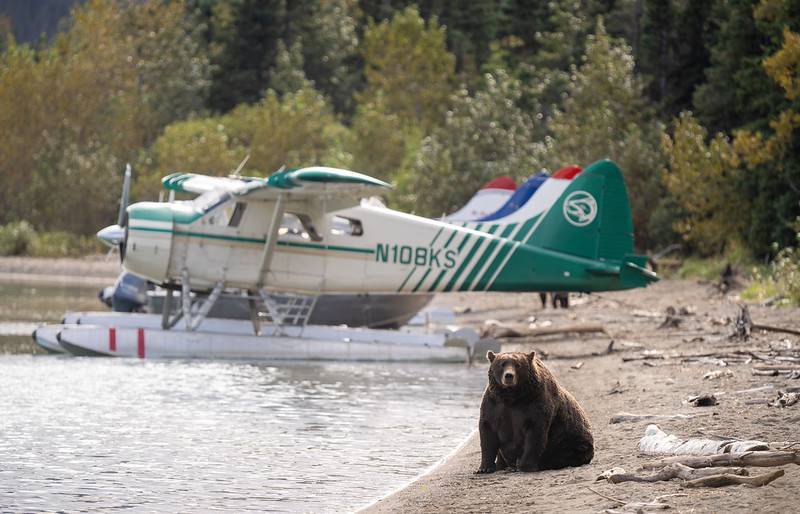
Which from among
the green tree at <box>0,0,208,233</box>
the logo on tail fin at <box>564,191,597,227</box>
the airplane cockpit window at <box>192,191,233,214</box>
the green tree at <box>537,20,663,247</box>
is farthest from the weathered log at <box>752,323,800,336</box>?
the green tree at <box>0,0,208,233</box>

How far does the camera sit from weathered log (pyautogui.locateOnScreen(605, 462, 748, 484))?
7.16 metres

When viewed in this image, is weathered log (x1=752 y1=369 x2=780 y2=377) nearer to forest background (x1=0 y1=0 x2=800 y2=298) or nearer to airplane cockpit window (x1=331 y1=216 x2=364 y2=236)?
forest background (x1=0 y1=0 x2=800 y2=298)

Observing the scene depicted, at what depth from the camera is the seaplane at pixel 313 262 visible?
18.5 m

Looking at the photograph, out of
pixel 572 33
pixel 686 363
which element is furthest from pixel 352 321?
pixel 572 33

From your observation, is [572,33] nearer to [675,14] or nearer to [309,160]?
[309,160]

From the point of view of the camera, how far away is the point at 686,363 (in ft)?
45.9

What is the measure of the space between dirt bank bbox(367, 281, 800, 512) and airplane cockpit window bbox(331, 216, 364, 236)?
289cm

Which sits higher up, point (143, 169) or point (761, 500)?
point (143, 169)

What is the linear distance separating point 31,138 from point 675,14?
26.9 m

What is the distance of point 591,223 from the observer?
20.0 m

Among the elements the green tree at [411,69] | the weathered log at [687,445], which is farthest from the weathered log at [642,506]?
the green tree at [411,69]

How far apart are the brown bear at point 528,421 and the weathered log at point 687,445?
1.32 ft

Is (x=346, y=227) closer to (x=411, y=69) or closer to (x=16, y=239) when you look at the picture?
(x=16, y=239)

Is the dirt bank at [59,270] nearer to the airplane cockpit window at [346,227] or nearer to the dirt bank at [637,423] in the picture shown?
the airplane cockpit window at [346,227]
